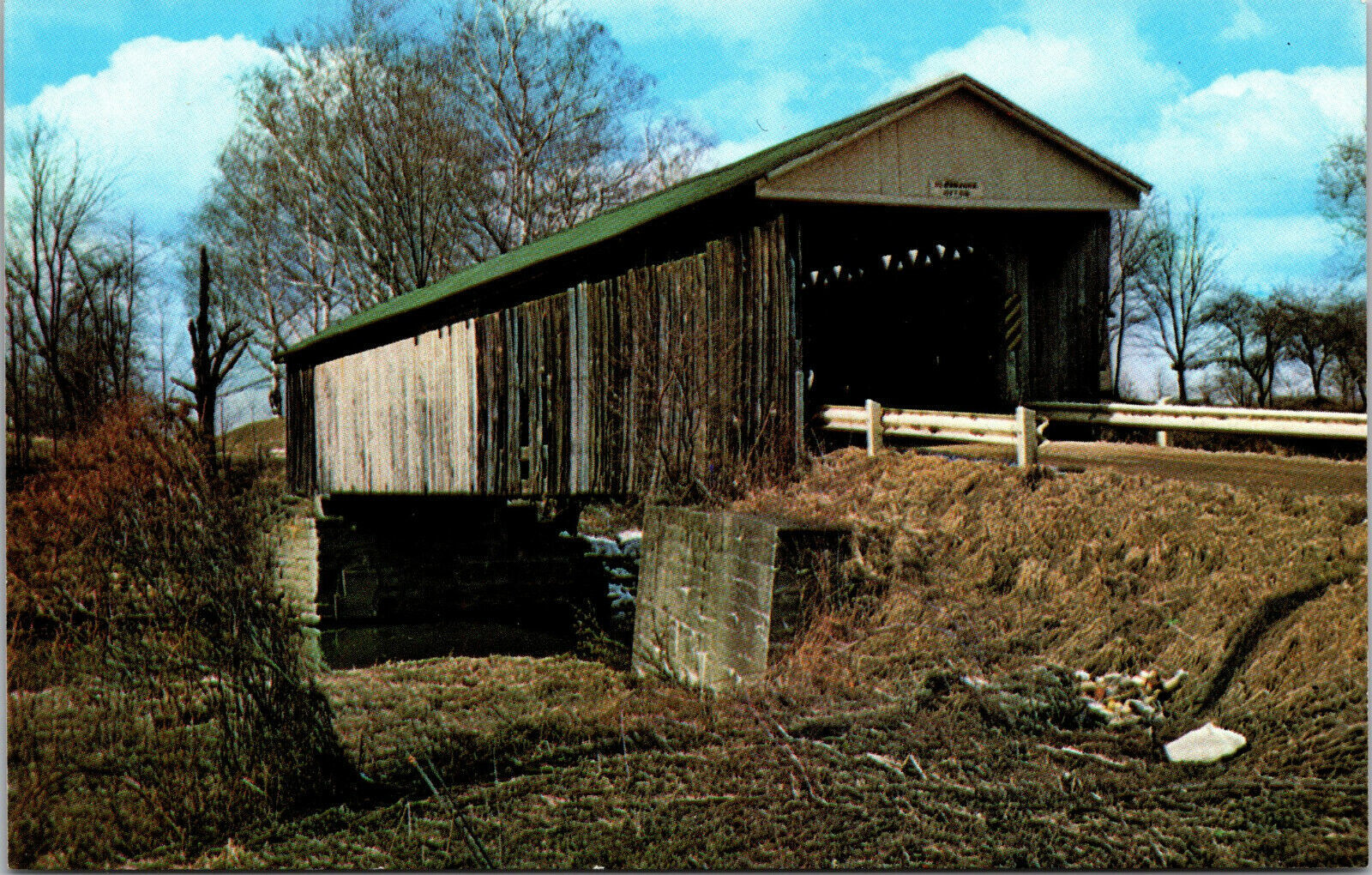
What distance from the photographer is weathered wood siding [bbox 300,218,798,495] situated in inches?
446

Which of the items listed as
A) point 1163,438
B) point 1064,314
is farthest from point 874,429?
point 1064,314

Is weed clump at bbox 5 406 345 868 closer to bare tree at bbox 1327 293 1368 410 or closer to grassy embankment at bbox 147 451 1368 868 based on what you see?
grassy embankment at bbox 147 451 1368 868

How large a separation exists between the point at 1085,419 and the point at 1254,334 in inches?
847

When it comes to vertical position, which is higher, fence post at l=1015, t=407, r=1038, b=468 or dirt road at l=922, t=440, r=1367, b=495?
fence post at l=1015, t=407, r=1038, b=468

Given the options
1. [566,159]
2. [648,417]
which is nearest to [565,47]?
[566,159]

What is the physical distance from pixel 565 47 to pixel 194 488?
19.5 metres

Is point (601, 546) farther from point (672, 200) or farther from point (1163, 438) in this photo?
point (1163, 438)

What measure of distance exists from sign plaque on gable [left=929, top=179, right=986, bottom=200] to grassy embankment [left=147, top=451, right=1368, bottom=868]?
360cm

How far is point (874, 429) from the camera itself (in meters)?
10.3

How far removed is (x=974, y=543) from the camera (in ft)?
27.0

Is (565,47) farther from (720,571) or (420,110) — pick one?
(720,571)

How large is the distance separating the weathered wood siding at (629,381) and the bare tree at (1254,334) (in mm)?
15941

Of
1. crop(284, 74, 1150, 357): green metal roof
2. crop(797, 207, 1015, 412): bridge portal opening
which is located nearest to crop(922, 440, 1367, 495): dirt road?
crop(797, 207, 1015, 412): bridge portal opening

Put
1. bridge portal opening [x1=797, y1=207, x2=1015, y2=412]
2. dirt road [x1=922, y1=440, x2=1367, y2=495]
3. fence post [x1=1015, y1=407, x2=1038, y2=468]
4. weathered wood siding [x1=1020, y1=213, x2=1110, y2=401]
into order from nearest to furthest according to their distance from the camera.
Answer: dirt road [x1=922, y1=440, x2=1367, y2=495], fence post [x1=1015, y1=407, x2=1038, y2=468], weathered wood siding [x1=1020, y1=213, x2=1110, y2=401], bridge portal opening [x1=797, y1=207, x2=1015, y2=412]
